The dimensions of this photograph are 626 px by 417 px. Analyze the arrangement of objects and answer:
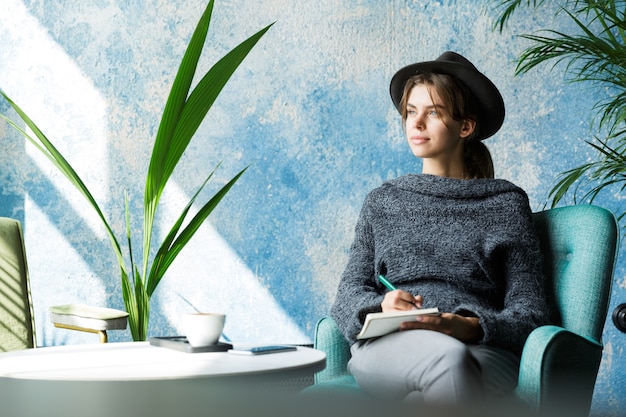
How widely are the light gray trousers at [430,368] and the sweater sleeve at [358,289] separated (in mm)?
100

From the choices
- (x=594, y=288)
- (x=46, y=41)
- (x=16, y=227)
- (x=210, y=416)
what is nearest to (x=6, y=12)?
(x=46, y=41)

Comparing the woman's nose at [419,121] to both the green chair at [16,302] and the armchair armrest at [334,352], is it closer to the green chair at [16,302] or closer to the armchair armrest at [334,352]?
the armchair armrest at [334,352]

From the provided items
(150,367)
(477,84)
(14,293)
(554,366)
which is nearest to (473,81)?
(477,84)

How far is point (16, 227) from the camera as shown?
1.84 metres

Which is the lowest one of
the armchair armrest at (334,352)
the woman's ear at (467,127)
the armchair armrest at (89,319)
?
the armchair armrest at (334,352)

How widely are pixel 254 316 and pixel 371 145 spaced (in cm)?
88

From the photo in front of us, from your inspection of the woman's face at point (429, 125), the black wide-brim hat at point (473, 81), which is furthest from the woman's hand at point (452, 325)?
the black wide-brim hat at point (473, 81)

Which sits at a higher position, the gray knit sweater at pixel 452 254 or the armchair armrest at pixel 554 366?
the gray knit sweater at pixel 452 254

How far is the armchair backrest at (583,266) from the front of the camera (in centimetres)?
159

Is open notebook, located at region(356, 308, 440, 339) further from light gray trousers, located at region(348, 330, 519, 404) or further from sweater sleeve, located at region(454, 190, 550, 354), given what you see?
sweater sleeve, located at region(454, 190, 550, 354)

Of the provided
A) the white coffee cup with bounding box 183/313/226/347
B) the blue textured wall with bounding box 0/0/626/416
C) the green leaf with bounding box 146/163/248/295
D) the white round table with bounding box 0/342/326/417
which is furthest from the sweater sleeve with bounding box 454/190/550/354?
the blue textured wall with bounding box 0/0/626/416

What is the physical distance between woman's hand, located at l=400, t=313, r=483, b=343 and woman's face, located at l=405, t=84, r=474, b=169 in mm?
504

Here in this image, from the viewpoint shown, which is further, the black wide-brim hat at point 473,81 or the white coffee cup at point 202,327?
the black wide-brim hat at point 473,81

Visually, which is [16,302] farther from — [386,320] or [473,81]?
[473,81]
